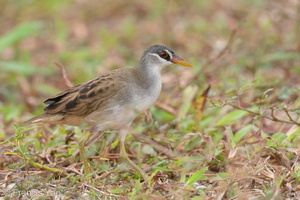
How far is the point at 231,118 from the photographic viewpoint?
19.7 ft

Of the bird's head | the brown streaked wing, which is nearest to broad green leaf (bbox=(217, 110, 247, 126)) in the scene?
the bird's head

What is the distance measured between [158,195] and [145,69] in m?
1.49

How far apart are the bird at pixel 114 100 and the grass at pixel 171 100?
271mm

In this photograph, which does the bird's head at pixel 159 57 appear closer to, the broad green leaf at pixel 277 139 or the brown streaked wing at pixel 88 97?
the brown streaked wing at pixel 88 97

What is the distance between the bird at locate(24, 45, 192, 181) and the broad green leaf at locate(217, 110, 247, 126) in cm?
111

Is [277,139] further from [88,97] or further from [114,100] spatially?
[88,97]

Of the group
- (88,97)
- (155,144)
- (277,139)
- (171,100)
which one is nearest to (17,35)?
(171,100)

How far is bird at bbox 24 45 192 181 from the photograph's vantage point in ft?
16.2

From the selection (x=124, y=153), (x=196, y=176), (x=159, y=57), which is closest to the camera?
(x=196, y=176)

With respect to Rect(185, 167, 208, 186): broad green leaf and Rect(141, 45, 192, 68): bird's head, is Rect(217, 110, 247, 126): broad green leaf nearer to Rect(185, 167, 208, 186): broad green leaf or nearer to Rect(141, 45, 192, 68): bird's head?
Rect(141, 45, 192, 68): bird's head

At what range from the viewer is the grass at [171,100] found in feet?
15.0

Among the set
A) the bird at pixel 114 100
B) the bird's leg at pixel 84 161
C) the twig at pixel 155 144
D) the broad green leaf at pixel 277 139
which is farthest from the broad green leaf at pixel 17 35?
the broad green leaf at pixel 277 139

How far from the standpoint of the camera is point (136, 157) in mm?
5348

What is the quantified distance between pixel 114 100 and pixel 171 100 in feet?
6.89
